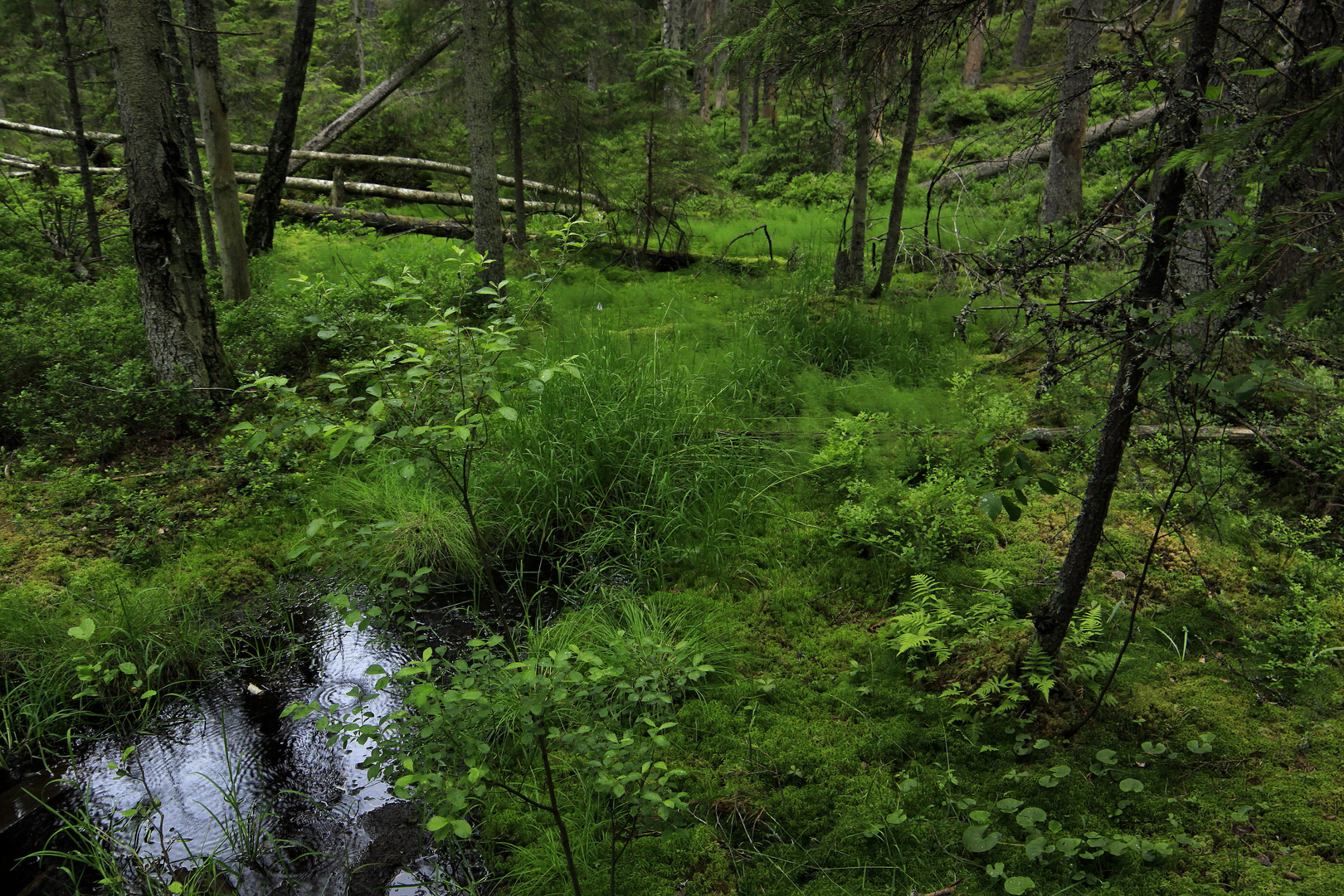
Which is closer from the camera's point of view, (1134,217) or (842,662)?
(1134,217)

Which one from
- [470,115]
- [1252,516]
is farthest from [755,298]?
[1252,516]

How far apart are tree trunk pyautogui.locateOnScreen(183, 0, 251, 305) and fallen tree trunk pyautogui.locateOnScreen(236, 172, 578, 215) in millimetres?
5278

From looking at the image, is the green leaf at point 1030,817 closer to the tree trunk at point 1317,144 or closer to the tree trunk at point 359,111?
the tree trunk at point 1317,144

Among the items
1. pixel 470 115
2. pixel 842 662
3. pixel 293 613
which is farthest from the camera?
pixel 470 115

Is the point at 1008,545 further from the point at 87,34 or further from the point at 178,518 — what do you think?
the point at 87,34

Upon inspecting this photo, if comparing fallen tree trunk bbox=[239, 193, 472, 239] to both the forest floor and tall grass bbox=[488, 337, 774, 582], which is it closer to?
the forest floor

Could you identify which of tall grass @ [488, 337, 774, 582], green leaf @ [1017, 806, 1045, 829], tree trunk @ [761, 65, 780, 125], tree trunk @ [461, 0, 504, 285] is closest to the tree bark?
tree trunk @ [761, 65, 780, 125]

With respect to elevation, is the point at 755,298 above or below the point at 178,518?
above

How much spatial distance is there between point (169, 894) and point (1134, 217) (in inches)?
189

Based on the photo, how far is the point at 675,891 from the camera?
2.75m

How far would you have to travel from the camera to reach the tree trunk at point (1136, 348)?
245 centimetres

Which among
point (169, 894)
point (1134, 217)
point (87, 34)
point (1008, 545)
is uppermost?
point (87, 34)

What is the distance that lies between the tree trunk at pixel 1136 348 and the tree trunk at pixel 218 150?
8706 millimetres

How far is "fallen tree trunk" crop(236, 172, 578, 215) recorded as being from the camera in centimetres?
1316
